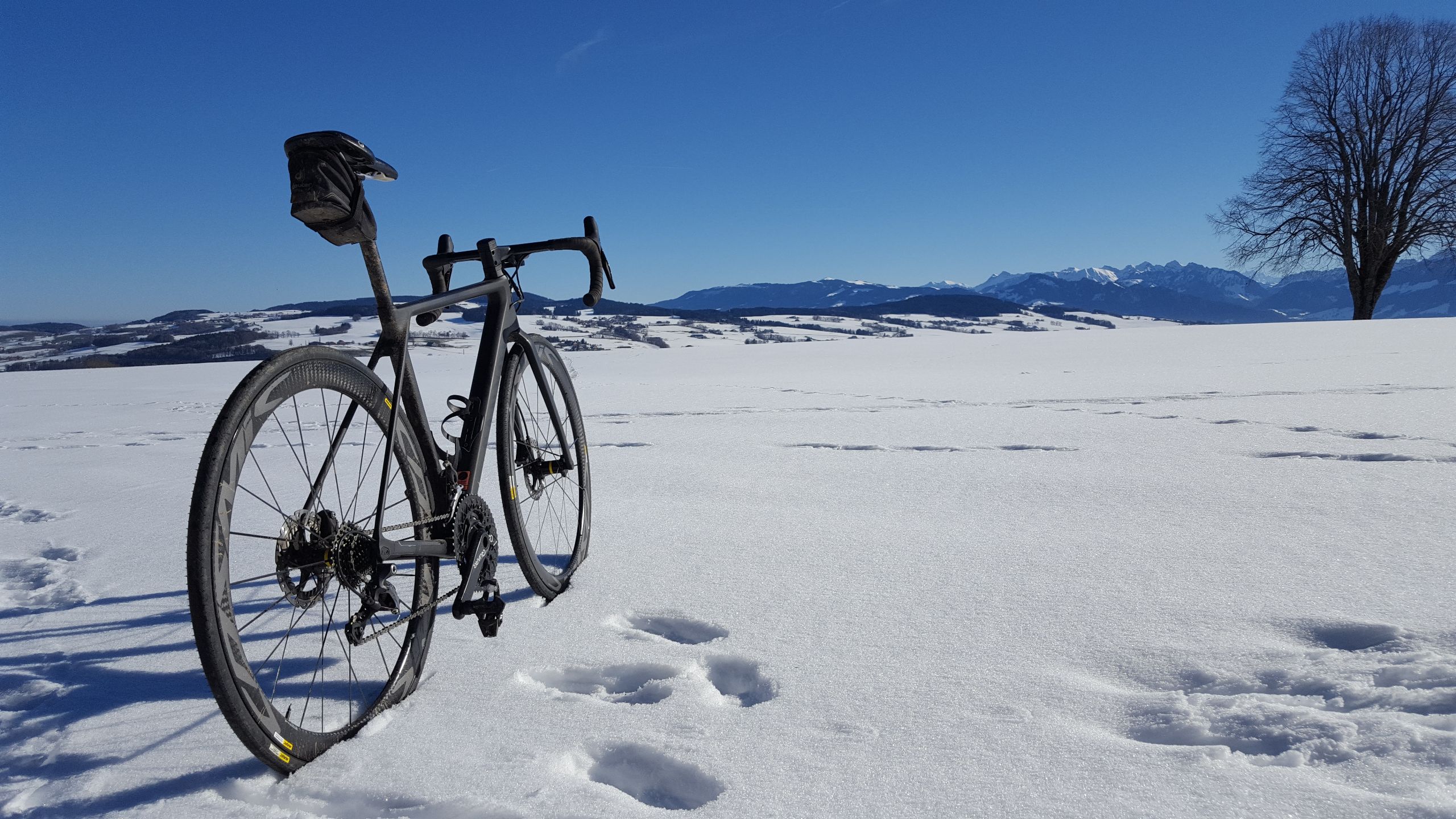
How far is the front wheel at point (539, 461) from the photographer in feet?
6.81

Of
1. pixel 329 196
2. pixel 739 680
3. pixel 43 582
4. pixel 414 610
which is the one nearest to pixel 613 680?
pixel 739 680

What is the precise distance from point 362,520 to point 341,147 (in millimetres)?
1011

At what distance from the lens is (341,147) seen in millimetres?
1520

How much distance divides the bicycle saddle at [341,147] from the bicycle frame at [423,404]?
179 mm

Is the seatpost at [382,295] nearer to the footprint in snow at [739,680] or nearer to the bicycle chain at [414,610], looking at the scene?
the bicycle chain at [414,610]

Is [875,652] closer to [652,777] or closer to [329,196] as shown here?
[652,777]

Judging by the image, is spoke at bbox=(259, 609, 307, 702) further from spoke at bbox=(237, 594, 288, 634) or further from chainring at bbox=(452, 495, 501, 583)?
chainring at bbox=(452, 495, 501, 583)

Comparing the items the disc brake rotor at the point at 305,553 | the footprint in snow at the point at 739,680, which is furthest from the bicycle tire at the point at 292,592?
the footprint in snow at the point at 739,680

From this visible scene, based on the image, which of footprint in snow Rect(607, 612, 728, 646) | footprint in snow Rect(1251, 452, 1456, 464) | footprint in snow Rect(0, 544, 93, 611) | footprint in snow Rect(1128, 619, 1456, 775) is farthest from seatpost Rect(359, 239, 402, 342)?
footprint in snow Rect(1251, 452, 1456, 464)

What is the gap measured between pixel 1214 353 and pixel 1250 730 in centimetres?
1157

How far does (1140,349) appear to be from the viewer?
12398 millimetres

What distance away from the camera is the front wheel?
2.07 metres

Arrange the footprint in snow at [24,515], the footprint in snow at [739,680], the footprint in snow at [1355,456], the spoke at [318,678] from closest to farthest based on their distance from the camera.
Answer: the spoke at [318,678] < the footprint in snow at [739,680] < the footprint in snow at [24,515] < the footprint in snow at [1355,456]

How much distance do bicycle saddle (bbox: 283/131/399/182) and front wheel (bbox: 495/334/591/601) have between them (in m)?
0.75
